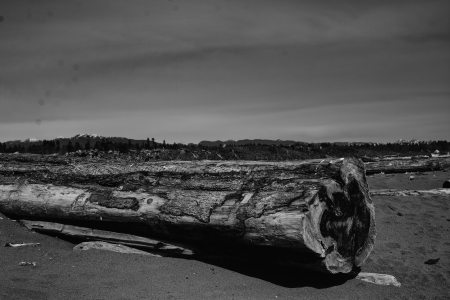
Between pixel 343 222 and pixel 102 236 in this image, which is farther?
pixel 102 236

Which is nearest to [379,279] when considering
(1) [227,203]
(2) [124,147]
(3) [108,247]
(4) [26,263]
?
(1) [227,203]

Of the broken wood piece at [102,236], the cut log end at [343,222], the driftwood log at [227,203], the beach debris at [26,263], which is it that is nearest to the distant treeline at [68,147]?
the driftwood log at [227,203]

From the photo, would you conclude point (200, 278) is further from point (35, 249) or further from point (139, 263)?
point (35, 249)

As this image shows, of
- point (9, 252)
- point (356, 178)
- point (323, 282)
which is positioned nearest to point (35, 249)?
point (9, 252)

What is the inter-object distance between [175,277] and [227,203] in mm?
1050

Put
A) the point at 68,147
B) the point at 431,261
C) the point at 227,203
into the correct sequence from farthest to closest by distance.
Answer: the point at 68,147, the point at 431,261, the point at 227,203

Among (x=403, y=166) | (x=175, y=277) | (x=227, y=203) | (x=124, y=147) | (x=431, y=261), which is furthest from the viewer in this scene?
(x=403, y=166)

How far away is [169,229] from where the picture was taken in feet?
15.1

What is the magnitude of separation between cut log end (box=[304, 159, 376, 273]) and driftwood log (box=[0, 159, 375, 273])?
0.5 inches

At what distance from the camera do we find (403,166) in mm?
13984

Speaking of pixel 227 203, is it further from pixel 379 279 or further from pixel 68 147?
pixel 68 147

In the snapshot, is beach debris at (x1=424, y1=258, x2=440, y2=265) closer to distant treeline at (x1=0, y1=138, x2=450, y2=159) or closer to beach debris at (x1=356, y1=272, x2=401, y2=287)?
beach debris at (x1=356, y1=272, x2=401, y2=287)

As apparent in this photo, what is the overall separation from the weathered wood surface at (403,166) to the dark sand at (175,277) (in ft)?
27.4

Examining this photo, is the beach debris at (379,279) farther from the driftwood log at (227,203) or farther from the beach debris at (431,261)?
the beach debris at (431,261)
